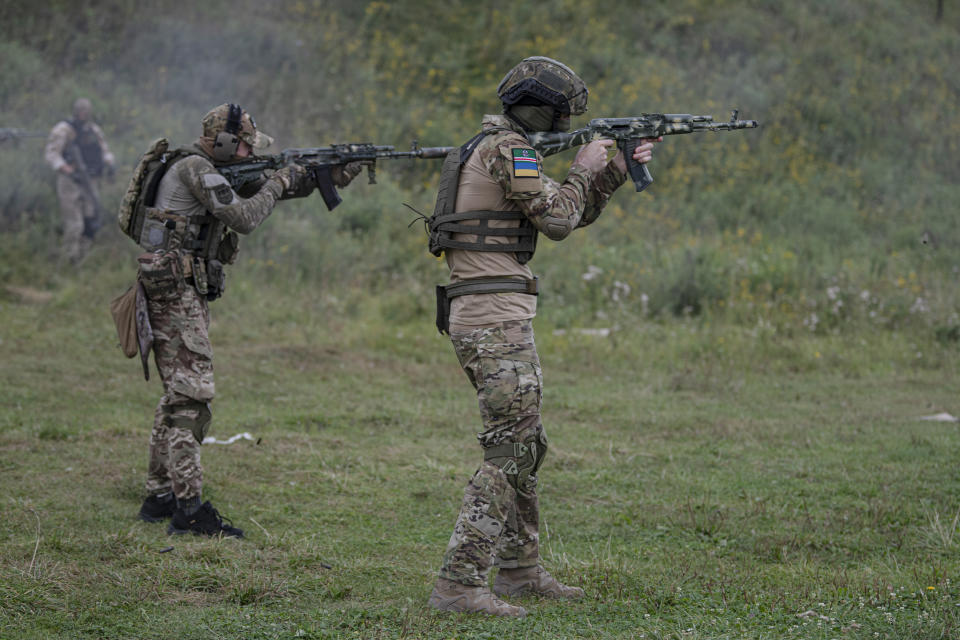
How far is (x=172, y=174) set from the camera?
560 centimetres

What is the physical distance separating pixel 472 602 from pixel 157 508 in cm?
252

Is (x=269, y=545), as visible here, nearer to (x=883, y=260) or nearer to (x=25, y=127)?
(x=883, y=260)

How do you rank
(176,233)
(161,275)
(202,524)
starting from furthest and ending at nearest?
(176,233) → (161,275) → (202,524)

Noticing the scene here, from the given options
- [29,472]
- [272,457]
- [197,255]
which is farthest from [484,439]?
[29,472]

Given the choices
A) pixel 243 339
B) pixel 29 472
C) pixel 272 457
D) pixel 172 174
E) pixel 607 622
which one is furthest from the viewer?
pixel 243 339

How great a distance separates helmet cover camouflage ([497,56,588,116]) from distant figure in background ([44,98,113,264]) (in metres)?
10.3

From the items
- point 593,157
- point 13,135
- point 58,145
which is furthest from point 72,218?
point 593,157

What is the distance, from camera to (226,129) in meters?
5.70

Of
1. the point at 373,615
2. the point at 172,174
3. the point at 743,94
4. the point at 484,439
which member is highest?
the point at 743,94

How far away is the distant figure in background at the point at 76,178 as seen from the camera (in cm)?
1305

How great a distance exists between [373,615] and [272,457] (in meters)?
3.17

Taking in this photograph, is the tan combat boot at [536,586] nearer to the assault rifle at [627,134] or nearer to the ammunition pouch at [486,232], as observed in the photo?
the ammunition pouch at [486,232]

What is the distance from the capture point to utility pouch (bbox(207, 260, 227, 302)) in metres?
5.69

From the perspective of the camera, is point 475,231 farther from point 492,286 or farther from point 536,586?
point 536,586
